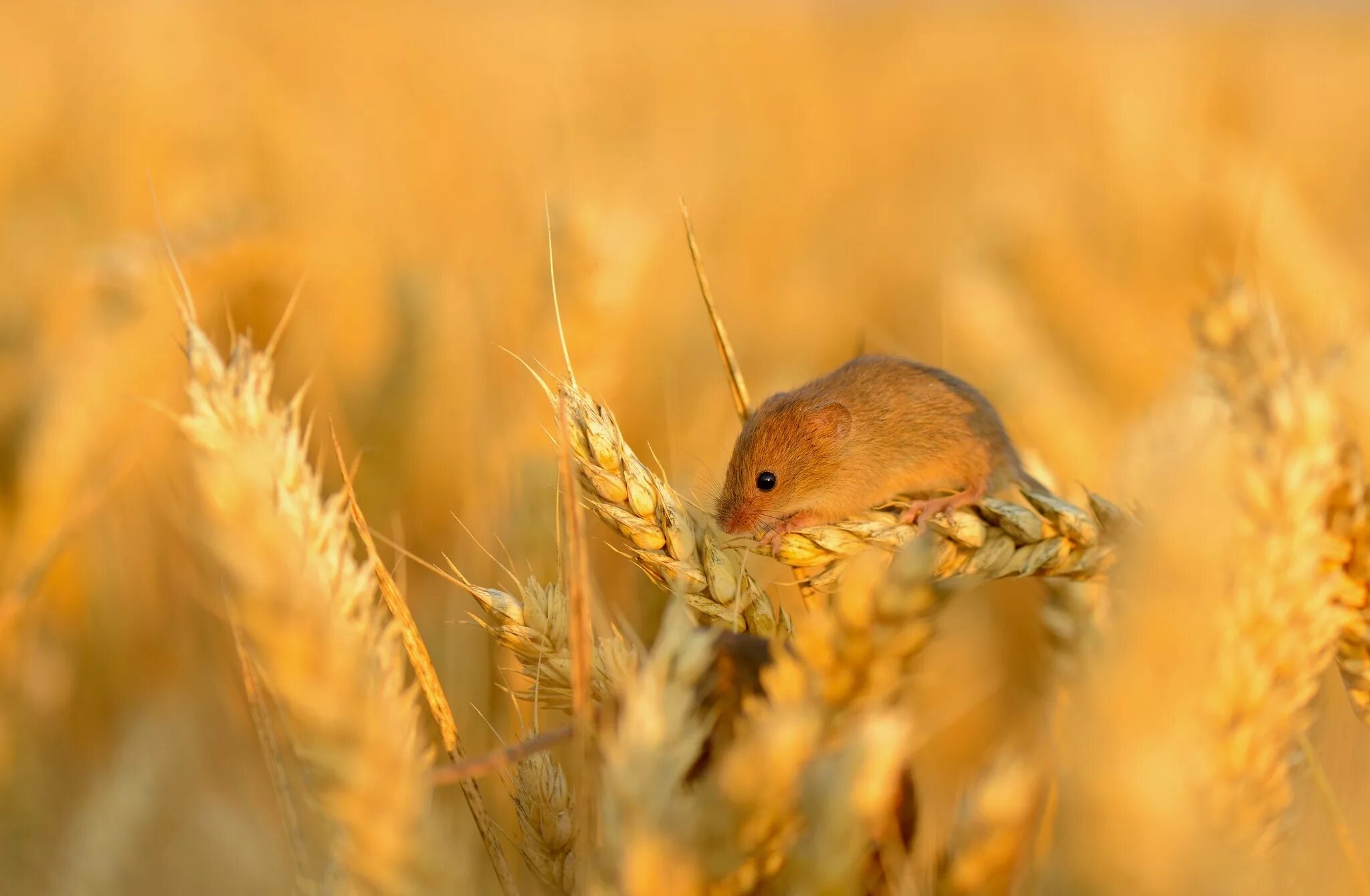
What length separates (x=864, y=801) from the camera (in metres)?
0.85

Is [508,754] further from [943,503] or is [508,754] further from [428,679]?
[943,503]

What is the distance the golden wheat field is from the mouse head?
0.47 feet

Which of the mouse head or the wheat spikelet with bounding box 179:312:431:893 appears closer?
the wheat spikelet with bounding box 179:312:431:893

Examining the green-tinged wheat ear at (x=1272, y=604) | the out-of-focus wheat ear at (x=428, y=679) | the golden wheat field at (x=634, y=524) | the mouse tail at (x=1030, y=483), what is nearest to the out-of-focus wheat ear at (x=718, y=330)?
the golden wheat field at (x=634, y=524)

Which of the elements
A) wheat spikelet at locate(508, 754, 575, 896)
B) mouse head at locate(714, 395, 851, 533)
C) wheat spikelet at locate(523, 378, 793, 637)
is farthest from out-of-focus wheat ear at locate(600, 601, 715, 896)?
mouse head at locate(714, 395, 851, 533)

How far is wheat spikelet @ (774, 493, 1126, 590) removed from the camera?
143 cm

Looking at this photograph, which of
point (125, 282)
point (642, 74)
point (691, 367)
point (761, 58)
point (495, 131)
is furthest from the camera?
point (761, 58)

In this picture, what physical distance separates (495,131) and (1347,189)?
Result: 6.09 metres

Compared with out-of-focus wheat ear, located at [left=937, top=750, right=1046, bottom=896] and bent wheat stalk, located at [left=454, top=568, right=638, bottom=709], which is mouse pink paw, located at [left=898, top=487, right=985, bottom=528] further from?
A: out-of-focus wheat ear, located at [left=937, top=750, right=1046, bottom=896]

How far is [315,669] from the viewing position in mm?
812

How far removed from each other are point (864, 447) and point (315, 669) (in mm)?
1755

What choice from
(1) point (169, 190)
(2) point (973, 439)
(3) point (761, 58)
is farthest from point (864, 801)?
(3) point (761, 58)

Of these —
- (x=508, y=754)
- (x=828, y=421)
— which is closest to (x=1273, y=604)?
(x=508, y=754)

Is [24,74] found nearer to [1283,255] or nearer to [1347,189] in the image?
[1283,255]
